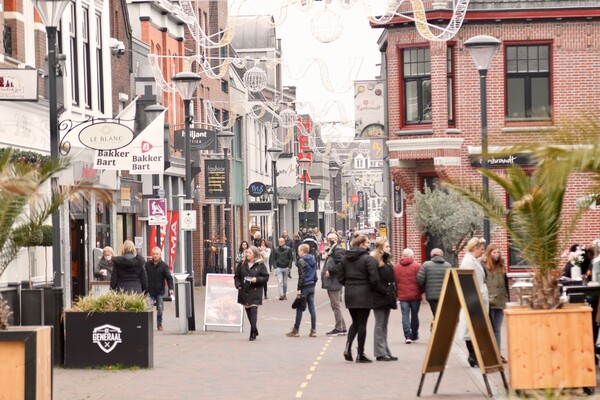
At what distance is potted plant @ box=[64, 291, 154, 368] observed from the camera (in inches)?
715

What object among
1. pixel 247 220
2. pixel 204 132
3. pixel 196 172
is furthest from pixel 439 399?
pixel 247 220

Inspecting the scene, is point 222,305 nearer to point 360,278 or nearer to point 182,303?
point 182,303

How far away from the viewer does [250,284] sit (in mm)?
24266

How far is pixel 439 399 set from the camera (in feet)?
48.2

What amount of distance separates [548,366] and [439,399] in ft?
4.57

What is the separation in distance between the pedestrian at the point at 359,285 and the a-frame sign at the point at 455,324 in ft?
11.4

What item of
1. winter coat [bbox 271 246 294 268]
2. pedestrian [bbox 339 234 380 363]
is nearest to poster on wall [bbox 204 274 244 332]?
pedestrian [bbox 339 234 380 363]

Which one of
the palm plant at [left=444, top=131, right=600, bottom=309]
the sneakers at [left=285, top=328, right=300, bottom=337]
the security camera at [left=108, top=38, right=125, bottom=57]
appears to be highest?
the security camera at [left=108, top=38, right=125, bottom=57]

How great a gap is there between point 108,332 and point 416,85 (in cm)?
1865

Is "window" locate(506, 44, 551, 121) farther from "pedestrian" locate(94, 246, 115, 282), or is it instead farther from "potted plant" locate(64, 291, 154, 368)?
"potted plant" locate(64, 291, 154, 368)

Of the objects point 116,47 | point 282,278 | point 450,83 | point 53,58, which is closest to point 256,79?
point 282,278

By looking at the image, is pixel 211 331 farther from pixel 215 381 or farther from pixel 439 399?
pixel 439 399

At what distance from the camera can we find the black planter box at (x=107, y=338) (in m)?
18.2

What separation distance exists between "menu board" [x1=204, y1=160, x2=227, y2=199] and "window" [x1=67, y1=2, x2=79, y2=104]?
13.4m
